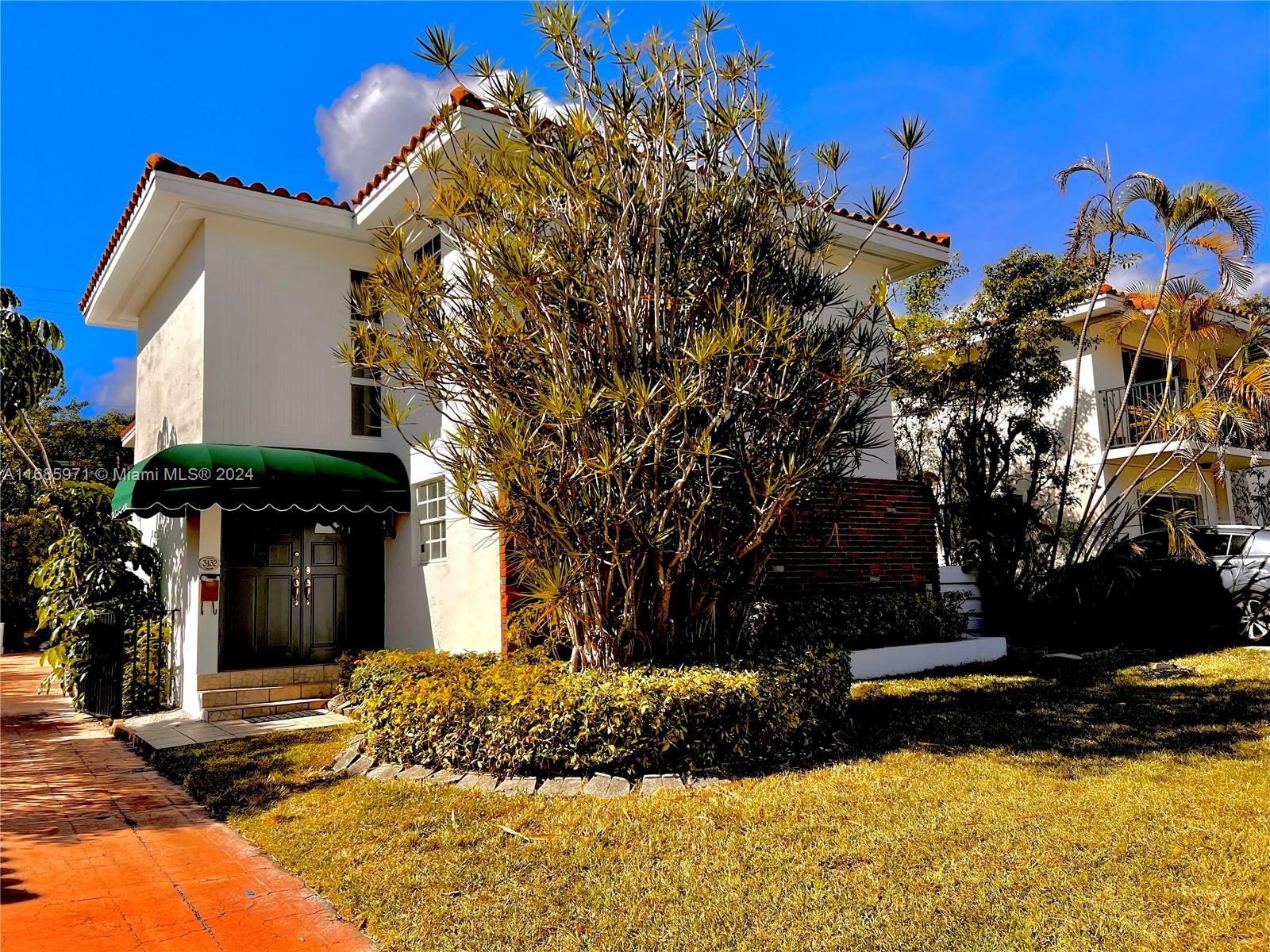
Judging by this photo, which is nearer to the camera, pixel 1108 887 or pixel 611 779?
pixel 1108 887

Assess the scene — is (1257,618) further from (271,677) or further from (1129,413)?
(271,677)

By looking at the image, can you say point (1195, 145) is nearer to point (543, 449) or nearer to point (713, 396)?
point (713, 396)

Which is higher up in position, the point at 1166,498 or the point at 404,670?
the point at 1166,498

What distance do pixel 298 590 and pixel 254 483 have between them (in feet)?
7.09

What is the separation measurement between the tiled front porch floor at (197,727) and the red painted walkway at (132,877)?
0.87 metres

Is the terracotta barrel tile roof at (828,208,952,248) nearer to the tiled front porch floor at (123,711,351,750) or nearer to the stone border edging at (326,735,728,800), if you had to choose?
the stone border edging at (326,735,728,800)

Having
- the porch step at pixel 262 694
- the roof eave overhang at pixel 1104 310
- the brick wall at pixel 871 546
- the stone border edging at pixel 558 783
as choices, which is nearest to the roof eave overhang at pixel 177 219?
the porch step at pixel 262 694

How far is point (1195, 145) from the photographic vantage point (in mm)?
13234

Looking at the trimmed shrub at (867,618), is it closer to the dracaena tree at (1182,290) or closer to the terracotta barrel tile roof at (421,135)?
the dracaena tree at (1182,290)

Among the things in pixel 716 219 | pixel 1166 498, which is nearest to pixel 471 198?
pixel 716 219

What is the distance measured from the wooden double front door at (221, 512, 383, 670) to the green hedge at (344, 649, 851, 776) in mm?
4673

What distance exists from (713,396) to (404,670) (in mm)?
4258

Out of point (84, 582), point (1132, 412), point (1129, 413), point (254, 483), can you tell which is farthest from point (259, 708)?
point (1129, 413)

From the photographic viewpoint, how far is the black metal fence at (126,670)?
11.6 meters
